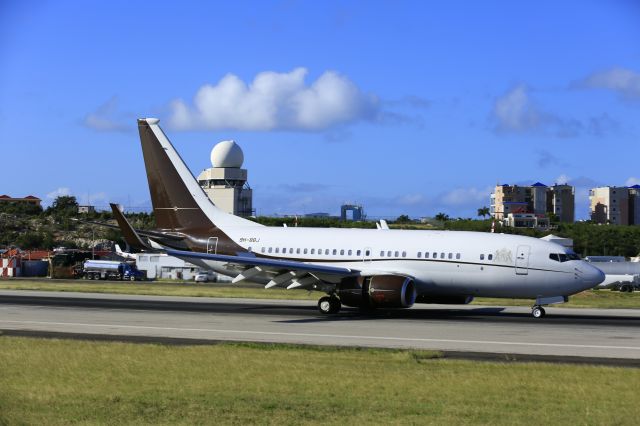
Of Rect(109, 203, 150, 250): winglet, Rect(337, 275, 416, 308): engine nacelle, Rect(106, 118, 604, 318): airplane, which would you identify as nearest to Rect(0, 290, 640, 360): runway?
Rect(337, 275, 416, 308): engine nacelle

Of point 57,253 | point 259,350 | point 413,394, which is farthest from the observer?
point 57,253

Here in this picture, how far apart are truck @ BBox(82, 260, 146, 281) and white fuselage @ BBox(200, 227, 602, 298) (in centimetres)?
5430

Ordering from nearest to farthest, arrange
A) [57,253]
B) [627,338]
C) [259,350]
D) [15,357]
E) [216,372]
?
[216,372] → [15,357] → [259,350] → [627,338] → [57,253]

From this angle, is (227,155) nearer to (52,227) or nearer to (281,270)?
(52,227)

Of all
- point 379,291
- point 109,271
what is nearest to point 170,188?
point 379,291

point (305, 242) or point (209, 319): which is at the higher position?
point (305, 242)

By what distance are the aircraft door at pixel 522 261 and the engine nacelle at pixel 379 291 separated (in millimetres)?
4607

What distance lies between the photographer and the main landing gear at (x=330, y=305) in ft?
128

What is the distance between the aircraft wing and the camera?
37.6 meters

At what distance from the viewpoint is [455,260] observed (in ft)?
123

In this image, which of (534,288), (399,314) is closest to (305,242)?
(399,314)

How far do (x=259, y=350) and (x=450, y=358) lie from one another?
5379 mm

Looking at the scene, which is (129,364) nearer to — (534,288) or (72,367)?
(72,367)

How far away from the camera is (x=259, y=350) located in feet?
79.5
